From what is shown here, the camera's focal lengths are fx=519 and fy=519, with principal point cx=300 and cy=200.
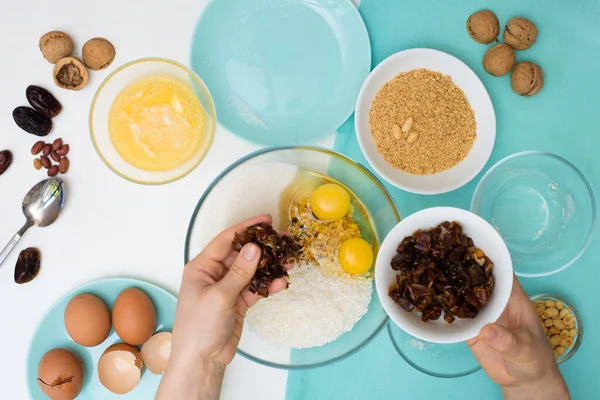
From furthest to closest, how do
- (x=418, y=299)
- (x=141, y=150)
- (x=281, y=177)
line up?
(x=141, y=150), (x=281, y=177), (x=418, y=299)

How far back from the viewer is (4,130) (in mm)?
1293

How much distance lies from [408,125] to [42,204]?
904 millimetres

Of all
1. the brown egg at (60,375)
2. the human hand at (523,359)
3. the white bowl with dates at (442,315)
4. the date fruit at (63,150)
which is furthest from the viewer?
the date fruit at (63,150)

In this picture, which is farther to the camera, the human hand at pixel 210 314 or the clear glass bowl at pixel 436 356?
the clear glass bowl at pixel 436 356

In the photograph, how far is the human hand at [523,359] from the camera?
1063 millimetres

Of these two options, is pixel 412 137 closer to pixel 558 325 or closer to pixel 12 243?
pixel 558 325

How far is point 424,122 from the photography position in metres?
1.27

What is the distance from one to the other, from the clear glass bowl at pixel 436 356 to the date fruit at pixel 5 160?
1.01 m

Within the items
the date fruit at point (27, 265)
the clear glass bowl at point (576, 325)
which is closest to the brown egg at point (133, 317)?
the date fruit at point (27, 265)

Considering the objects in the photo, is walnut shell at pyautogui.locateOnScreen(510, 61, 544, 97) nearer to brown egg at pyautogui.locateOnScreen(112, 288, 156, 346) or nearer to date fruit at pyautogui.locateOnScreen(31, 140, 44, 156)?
brown egg at pyautogui.locateOnScreen(112, 288, 156, 346)

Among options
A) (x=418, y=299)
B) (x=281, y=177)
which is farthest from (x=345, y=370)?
(x=281, y=177)

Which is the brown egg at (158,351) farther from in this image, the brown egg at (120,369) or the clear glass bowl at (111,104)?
the clear glass bowl at (111,104)

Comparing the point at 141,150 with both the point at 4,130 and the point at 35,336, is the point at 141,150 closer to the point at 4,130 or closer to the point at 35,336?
the point at 4,130

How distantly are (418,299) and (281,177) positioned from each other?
40 cm
